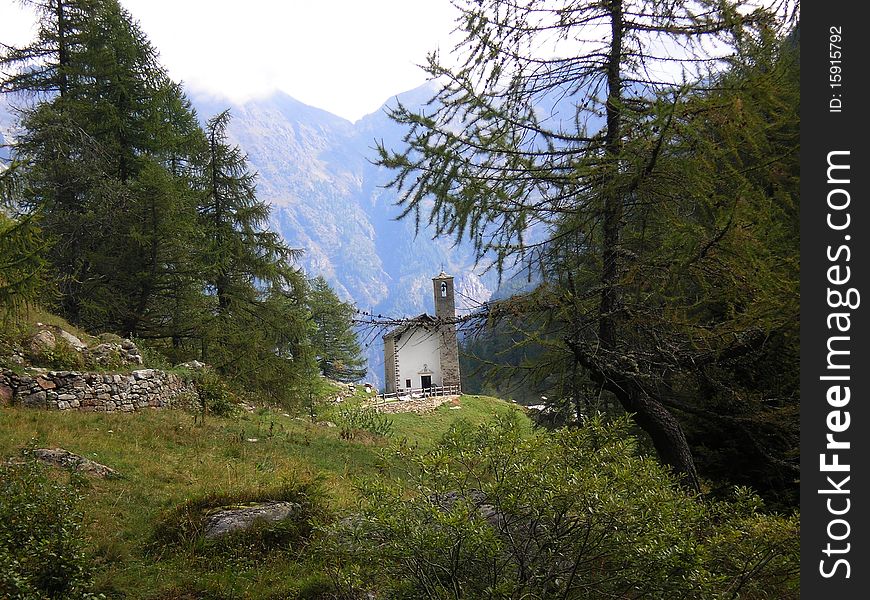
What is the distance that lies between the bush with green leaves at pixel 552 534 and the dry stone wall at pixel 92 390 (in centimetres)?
1054

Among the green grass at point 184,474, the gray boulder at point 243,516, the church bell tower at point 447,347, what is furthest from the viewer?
the church bell tower at point 447,347

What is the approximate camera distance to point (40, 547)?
452 cm

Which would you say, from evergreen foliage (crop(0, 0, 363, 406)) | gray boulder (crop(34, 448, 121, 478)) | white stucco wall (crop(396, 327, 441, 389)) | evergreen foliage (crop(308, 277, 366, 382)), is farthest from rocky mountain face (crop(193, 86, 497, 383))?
gray boulder (crop(34, 448, 121, 478))

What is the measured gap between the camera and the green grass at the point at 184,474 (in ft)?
16.9

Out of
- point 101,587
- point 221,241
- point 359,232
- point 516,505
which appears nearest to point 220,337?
point 221,241

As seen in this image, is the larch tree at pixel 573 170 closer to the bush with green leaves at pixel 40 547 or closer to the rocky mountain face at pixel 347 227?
the bush with green leaves at pixel 40 547

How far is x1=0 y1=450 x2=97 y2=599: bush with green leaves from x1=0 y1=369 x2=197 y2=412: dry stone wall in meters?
6.67

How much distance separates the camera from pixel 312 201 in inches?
6560

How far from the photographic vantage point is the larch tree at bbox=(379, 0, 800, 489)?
557 cm

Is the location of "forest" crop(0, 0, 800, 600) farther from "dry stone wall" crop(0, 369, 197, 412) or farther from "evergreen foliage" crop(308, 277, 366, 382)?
"evergreen foliage" crop(308, 277, 366, 382)

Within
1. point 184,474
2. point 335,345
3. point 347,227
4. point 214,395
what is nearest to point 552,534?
point 184,474

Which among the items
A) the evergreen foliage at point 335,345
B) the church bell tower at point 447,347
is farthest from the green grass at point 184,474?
the evergreen foliage at point 335,345

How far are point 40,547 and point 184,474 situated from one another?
413cm

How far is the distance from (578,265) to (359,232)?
6379 inches
